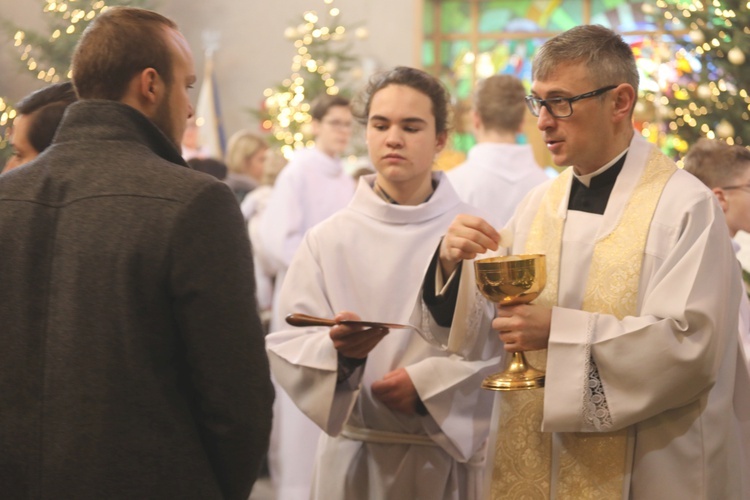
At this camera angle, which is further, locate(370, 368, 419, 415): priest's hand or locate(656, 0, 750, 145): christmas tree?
locate(656, 0, 750, 145): christmas tree

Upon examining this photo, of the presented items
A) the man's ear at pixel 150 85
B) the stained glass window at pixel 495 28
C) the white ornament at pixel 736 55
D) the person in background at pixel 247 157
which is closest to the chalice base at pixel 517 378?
the man's ear at pixel 150 85

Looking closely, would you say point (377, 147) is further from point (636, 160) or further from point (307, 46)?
point (307, 46)

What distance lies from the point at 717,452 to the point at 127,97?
1711mm

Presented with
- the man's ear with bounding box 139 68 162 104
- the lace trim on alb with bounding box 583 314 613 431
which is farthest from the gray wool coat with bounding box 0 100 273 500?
the lace trim on alb with bounding box 583 314 613 431

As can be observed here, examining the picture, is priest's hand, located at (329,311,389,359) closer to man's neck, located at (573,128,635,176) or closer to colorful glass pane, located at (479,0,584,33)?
man's neck, located at (573,128,635,176)

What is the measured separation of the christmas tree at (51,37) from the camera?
4246 millimetres

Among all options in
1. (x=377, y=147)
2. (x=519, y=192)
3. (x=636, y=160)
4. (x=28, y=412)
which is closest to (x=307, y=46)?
(x=519, y=192)

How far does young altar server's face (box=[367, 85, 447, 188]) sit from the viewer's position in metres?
3.35

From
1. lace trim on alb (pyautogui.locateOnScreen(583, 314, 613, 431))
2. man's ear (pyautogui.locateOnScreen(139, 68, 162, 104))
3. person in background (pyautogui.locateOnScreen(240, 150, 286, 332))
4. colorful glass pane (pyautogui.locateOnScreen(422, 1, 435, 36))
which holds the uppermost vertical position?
colorful glass pane (pyautogui.locateOnScreen(422, 1, 435, 36))

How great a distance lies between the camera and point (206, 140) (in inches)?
476

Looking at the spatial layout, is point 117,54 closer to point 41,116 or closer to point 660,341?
point 41,116

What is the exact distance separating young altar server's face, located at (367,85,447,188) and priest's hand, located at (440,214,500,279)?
629 millimetres

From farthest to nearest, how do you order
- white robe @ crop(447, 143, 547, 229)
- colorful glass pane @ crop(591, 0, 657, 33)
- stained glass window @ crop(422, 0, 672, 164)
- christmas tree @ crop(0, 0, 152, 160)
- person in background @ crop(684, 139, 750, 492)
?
stained glass window @ crop(422, 0, 672, 164)
colorful glass pane @ crop(591, 0, 657, 33)
white robe @ crop(447, 143, 547, 229)
christmas tree @ crop(0, 0, 152, 160)
person in background @ crop(684, 139, 750, 492)

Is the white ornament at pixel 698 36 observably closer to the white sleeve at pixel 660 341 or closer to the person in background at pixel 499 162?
the person in background at pixel 499 162
